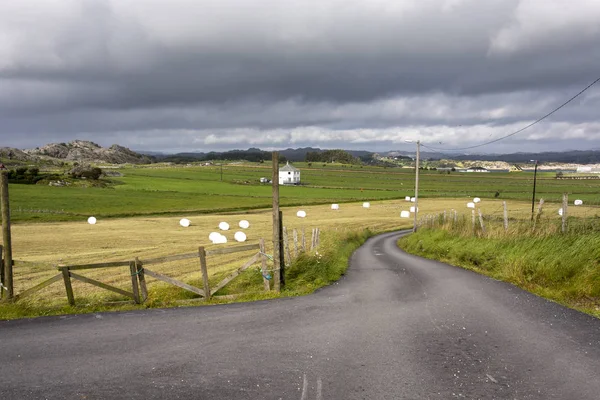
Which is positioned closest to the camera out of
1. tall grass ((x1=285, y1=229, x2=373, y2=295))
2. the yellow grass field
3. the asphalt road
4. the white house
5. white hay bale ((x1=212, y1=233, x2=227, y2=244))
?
the asphalt road

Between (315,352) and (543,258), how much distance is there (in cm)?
1135

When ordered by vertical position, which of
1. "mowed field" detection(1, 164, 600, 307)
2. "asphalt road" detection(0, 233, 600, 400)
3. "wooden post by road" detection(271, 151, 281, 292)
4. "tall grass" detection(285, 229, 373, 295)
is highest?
"wooden post by road" detection(271, 151, 281, 292)

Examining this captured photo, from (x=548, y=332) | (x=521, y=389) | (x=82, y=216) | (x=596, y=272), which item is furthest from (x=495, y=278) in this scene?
A: (x=82, y=216)

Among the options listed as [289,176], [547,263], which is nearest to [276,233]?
[547,263]

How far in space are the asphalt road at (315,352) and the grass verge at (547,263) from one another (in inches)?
46.8

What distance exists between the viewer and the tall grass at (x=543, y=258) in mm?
13852

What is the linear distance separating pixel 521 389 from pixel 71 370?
841 centimetres

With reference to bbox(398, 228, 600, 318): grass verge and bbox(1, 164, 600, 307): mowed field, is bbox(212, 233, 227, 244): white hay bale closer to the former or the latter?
bbox(1, 164, 600, 307): mowed field

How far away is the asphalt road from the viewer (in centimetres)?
786

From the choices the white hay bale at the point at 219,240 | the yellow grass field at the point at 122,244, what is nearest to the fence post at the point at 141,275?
the yellow grass field at the point at 122,244

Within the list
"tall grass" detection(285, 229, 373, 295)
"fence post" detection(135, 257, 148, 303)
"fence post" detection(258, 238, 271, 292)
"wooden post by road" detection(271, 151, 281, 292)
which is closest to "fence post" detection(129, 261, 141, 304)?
"fence post" detection(135, 257, 148, 303)

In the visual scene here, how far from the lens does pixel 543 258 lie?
16.7m

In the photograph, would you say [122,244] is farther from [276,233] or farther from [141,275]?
[276,233]

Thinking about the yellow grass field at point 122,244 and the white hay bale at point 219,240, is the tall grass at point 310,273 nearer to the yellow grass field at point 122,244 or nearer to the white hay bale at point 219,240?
the yellow grass field at point 122,244
